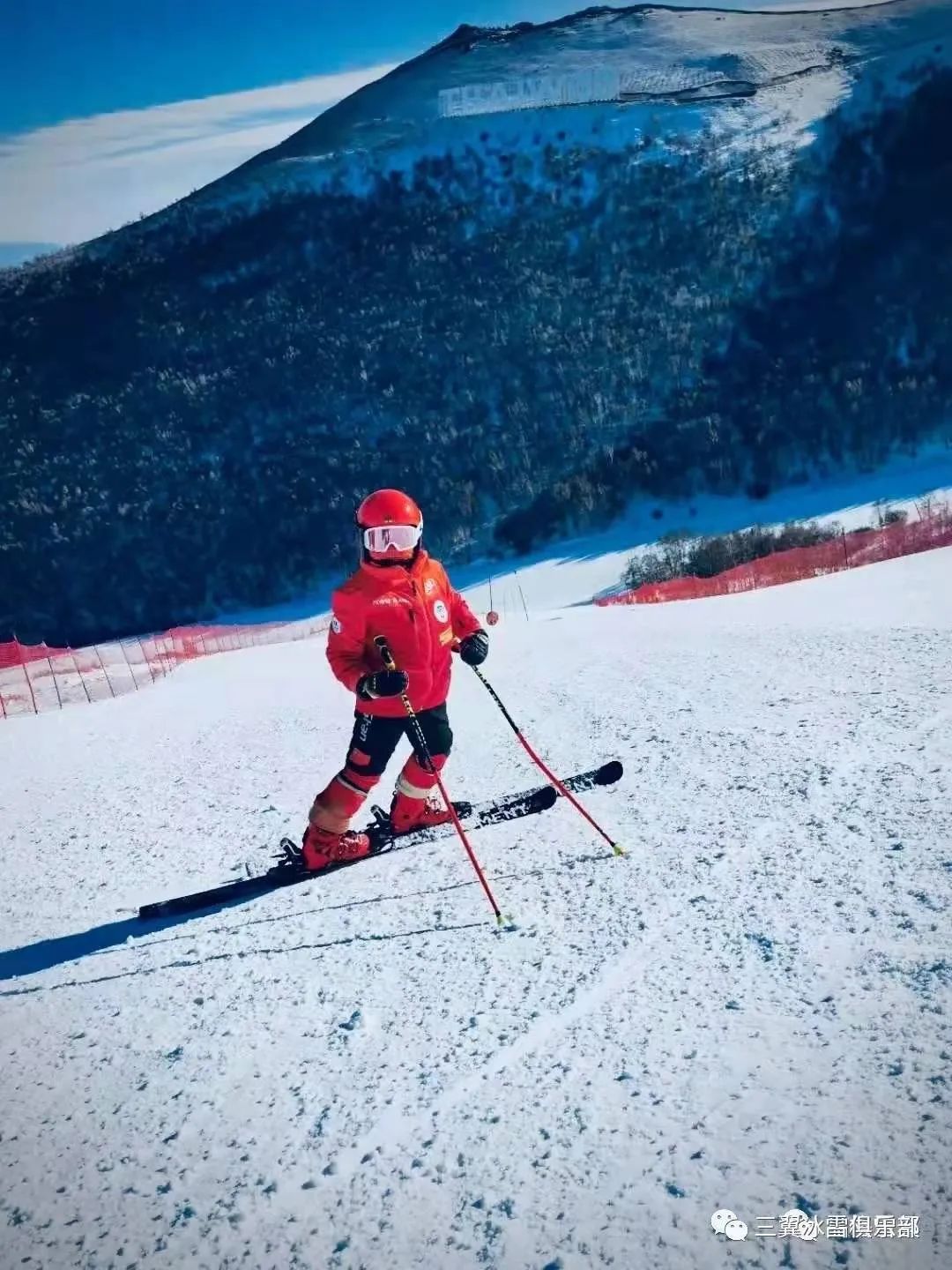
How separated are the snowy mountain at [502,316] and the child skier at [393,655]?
28304 mm

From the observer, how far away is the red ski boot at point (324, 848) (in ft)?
15.8

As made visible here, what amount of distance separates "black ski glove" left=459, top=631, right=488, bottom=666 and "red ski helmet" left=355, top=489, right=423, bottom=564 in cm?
70

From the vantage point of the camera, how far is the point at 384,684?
4375 millimetres

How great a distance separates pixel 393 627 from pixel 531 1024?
214 cm

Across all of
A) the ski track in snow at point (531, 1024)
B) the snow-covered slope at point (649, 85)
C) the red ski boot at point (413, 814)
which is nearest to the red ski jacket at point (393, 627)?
the red ski boot at point (413, 814)

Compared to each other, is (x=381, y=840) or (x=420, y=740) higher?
(x=420, y=740)

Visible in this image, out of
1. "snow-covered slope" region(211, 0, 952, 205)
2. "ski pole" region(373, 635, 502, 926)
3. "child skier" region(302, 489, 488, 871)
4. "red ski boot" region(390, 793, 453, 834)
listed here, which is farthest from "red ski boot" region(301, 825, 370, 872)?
"snow-covered slope" region(211, 0, 952, 205)

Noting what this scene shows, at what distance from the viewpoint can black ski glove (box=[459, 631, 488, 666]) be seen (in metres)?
4.97

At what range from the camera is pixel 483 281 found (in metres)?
43.2

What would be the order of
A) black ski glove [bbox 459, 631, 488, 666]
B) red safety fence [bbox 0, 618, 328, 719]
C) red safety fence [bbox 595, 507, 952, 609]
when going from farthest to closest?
red safety fence [bbox 595, 507, 952, 609] → red safety fence [bbox 0, 618, 328, 719] → black ski glove [bbox 459, 631, 488, 666]

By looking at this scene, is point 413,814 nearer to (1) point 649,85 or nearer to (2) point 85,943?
(2) point 85,943

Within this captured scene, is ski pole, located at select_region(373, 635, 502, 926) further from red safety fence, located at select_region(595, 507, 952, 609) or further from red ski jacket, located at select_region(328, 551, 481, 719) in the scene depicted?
red safety fence, located at select_region(595, 507, 952, 609)

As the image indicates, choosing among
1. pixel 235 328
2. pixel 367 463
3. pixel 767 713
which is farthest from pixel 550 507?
pixel 767 713

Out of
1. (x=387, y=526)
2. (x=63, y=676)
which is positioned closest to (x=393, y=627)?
(x=387, y=526)
